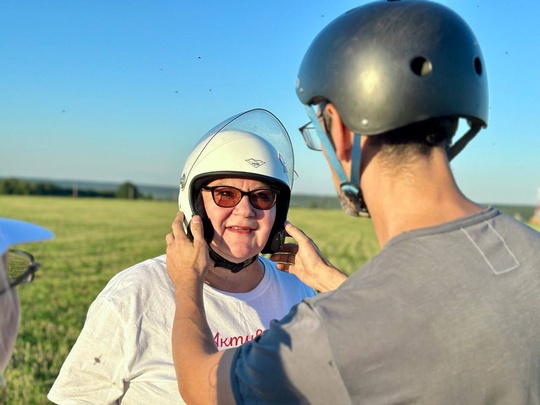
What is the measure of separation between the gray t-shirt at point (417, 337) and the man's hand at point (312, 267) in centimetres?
124

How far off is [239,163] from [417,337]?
1.98 meters

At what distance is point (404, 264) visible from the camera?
6.68 feet

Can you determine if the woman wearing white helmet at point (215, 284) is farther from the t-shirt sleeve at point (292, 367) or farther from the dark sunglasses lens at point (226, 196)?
the t-shirt sleeve at point (292, 367)

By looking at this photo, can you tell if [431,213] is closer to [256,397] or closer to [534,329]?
[534,329]

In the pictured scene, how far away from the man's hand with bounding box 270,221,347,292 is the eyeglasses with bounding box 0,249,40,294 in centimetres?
176

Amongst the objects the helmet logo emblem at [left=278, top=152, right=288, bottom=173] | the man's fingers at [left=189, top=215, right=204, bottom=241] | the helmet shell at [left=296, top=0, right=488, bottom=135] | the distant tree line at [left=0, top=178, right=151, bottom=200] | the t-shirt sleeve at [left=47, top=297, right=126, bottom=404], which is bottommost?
the distant tree line at [left=0, top=178, right=151, bottom=200]

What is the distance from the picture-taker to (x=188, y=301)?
2.71m

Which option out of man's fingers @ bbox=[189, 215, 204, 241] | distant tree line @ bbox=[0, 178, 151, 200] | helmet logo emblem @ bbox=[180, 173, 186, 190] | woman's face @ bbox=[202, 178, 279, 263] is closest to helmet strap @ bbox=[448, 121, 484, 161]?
man's fingers @ bbox=[189, 215, 204, 241]

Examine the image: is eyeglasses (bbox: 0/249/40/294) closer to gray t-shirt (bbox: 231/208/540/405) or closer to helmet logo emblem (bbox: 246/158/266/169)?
gray t-shirt (bbox: 231/208/540/405)

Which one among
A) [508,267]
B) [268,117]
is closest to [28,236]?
[508,267]

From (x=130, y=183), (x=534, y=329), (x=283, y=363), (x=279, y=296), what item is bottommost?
(x=130, y=183)

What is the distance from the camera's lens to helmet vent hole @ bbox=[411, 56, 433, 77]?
2381mm

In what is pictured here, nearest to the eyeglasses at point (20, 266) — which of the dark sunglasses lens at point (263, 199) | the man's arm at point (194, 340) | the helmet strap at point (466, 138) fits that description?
the man's arm at point (194, 340)

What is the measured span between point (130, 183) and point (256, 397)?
107 meters
